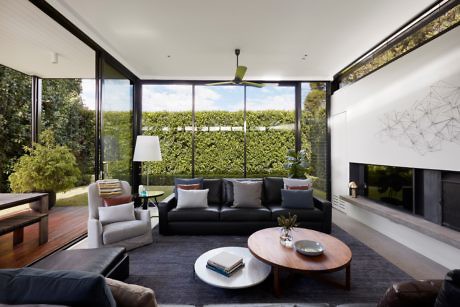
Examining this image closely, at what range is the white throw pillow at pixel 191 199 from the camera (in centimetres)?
369

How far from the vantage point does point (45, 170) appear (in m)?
4.70

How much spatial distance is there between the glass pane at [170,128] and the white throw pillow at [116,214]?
98.7 inches

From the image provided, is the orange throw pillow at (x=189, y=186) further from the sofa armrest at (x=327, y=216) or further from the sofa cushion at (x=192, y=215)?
the sofa armrest at (x=327, y=216)

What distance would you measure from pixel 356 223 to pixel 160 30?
4618 mm

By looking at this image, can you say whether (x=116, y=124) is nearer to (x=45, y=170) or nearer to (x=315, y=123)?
(x=45, y=170)

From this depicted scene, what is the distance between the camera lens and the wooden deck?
282 centimetres

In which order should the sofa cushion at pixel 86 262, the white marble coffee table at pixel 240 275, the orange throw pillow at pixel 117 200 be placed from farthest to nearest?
1. the orange throw pillow at pixel 117 200
2. the white marble coffee table at pixel 240 275
3. the sofa cushion at pixel 86 262

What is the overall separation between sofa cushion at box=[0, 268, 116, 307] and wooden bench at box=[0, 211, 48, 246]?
A: 7.48 feet

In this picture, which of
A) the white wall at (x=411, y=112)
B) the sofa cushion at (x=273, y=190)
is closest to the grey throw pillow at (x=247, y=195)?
the sofa cushion at (x=273, y=190)

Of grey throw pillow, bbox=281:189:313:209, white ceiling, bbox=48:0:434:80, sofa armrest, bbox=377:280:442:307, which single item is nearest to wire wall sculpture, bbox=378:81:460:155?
white ceiling, bbox=48:0:434:80

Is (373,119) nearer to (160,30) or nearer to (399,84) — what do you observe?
(399,84)

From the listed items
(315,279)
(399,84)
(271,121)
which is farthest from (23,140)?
(399,84)

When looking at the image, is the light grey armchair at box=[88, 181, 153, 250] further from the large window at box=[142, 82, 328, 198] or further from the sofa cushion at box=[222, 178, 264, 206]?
the large window at box=[142, 82, 328, 198]

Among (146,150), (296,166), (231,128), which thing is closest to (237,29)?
(146,150)
